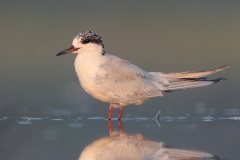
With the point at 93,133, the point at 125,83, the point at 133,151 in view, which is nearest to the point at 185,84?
the point at 125,83

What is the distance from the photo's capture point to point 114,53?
14453 millimetres

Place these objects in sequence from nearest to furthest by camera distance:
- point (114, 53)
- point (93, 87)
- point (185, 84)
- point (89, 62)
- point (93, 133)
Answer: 1. point (93, 133)
2. point (93, 87)
3. point (89, 62)
4. point (185, 84)
5. point (114, 53)

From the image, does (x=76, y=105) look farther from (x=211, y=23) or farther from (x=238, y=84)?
(x=211, y=23)

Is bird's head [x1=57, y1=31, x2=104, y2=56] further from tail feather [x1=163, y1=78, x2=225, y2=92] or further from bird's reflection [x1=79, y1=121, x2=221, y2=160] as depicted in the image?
bird's reflection [x1=79, y1=121, x2=221, y2=160]

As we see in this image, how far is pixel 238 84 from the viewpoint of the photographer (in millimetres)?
11508

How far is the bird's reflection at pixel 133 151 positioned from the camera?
6.91 meters

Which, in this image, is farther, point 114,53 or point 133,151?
point 114,53

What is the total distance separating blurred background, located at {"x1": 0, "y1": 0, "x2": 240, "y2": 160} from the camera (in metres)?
7.96

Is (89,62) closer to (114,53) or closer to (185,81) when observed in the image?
(185,81)

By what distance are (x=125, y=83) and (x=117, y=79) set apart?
0.11 metres

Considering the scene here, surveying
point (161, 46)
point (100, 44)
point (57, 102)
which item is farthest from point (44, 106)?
point (161, 46)

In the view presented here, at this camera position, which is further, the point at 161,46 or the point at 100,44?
the point at 161,46

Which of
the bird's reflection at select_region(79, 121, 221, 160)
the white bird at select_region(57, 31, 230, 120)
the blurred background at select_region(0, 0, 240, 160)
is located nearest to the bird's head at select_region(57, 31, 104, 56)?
the white bird at select_region(57, 31, 230, 120)

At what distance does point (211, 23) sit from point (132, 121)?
30.9ft
